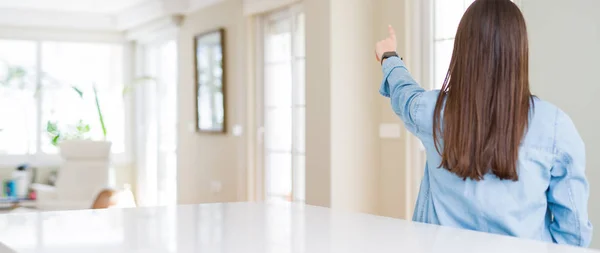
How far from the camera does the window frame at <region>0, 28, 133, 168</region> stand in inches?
350

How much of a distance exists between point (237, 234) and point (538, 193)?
2.03ft

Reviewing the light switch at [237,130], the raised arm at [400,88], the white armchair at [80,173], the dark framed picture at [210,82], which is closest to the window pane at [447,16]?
the light switch at [237,130]

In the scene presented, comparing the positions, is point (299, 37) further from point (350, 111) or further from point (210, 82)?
point (210, 82)

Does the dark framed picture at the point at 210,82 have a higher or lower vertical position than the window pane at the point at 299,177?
higher

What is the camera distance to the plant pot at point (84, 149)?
7.63 m

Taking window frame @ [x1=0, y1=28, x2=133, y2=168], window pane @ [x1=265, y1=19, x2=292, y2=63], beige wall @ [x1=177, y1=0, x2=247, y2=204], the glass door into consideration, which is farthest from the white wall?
window frame @ [x1=0, y1=28, x2=133, y2=168]

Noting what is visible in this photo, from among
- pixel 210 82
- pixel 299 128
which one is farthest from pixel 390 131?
pixel 210 82

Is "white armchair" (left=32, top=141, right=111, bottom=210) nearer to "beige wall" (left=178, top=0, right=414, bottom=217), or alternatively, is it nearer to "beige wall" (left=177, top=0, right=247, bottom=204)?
"beige wall" (left=177, top=0, right=247, bottom=204)

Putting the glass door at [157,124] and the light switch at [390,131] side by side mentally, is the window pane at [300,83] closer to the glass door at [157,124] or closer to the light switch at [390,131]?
the light switch at [390,131]

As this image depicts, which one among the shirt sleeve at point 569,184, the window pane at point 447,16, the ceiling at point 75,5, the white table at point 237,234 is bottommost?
the white table at point 237,234

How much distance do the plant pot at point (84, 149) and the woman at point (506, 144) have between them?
6475 millimetres

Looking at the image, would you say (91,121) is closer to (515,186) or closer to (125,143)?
(125,143)

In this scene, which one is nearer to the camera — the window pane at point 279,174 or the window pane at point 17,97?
the window pane at point 279,174

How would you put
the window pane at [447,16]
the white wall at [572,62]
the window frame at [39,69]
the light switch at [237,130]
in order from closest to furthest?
1. the white wall at [572,62]
2. the window pane at [447,16]
3. the light switch at [237,130]
4. the window frame at [39,69]
